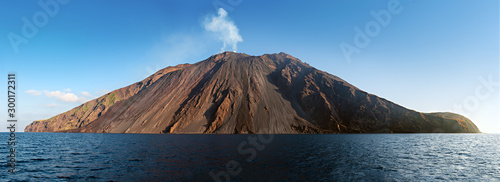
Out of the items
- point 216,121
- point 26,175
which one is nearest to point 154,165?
point 26,175

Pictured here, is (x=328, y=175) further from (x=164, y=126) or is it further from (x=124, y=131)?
(x=124, y=131)

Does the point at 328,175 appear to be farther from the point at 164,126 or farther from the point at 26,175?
the point at 164,126

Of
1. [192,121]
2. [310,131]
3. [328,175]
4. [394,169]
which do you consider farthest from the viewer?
[192,121]

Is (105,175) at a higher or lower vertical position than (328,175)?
higher

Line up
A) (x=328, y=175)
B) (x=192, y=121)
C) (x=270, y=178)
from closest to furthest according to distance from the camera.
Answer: (x=270, y=178), (x=328, y=175), (x=192, y=121)

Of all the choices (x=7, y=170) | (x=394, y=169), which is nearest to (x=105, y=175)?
(x=7, y=170)

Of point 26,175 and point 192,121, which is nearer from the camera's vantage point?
point 26,175

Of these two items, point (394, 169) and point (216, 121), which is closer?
point (394, 169)

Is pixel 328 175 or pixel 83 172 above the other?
pixel 83 172

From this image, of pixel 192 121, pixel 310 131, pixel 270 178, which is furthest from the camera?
pixel 192 121
